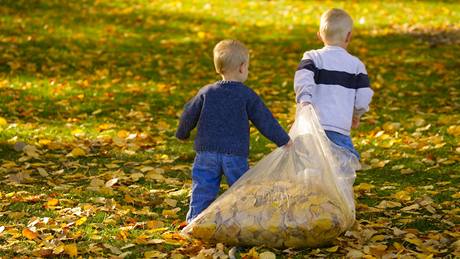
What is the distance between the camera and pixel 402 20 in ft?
44.2

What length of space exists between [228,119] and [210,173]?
1.06 ft

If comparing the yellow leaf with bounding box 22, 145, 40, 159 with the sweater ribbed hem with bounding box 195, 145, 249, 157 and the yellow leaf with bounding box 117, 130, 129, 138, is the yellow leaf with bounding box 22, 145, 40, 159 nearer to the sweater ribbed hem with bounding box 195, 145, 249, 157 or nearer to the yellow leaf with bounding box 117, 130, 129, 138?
the yellow leaf with bounding box 117, 130, 129, 138

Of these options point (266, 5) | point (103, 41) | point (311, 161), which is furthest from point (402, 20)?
point (311, 161)

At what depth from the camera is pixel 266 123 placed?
441 cm

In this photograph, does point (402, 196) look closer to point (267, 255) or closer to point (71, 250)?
point (267, 255)

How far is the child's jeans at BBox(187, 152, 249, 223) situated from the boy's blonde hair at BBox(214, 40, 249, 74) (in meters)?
0.47

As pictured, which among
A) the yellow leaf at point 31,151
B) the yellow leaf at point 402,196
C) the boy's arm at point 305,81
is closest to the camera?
the boy's arm at point 305,81

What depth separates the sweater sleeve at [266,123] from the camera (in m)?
4.40

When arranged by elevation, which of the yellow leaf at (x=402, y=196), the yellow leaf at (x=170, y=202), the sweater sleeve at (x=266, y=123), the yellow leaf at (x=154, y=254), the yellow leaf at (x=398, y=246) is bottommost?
the yellow leaf at (x=402, y=196)

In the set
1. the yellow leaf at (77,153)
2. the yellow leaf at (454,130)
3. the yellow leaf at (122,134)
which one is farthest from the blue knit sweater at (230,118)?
the yellow leaf at (454,130)

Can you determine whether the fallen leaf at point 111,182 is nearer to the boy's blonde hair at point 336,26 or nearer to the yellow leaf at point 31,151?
the yellow leaf at point 31,151

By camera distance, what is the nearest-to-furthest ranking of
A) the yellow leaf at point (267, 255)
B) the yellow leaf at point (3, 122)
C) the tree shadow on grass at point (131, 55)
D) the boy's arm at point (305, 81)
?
the yellow leaf at point (267, 255) < the boy's arm at point (305, 81) < the yellow leaf at point (3, 122) < the tree shadow on grass at point (131, 55)

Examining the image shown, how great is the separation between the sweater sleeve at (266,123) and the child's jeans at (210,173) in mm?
213

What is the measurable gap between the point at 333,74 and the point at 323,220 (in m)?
1.01
